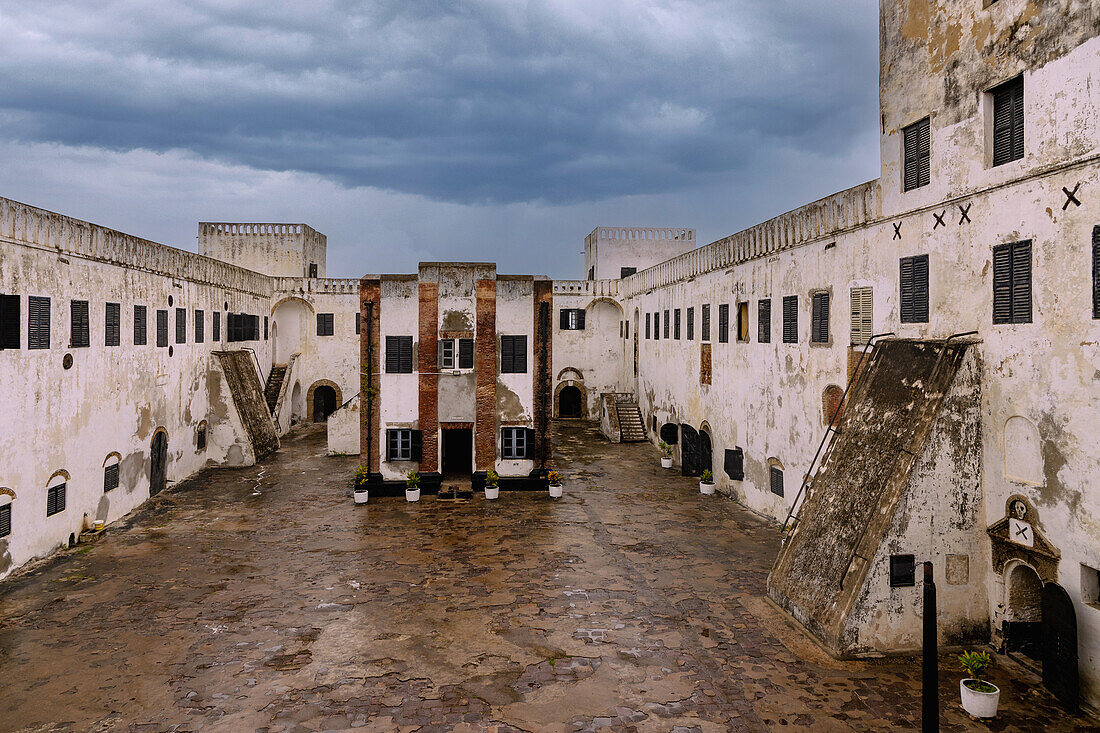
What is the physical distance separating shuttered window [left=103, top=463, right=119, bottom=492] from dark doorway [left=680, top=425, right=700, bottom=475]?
59.1 feet

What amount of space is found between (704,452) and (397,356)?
36.5 ft

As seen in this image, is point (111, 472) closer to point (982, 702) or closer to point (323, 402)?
point (323, 402)

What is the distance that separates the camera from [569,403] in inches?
1519

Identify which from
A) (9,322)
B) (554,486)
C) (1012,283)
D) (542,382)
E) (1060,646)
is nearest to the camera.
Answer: (1060,646)

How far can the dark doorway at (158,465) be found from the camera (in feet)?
64.5

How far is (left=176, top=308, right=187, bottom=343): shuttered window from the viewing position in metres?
21.9

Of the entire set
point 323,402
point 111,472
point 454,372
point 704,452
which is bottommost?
point 704,452

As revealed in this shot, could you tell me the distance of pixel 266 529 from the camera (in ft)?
55.3

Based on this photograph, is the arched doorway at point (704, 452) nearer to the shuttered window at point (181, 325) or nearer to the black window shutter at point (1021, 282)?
the black window shutter at point (1021, 282)

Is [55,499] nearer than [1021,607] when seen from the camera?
No

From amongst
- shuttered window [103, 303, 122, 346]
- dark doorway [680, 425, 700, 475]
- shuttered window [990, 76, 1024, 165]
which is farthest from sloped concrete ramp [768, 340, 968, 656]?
shuttered window [103, 303, 122, 346]

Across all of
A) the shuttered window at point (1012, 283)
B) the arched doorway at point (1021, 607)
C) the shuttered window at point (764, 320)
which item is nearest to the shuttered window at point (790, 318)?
the shuttered window at point (764, 320)

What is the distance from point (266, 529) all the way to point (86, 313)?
7.13 m

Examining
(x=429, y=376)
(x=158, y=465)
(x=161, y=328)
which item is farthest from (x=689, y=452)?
(x=161, y=328)
